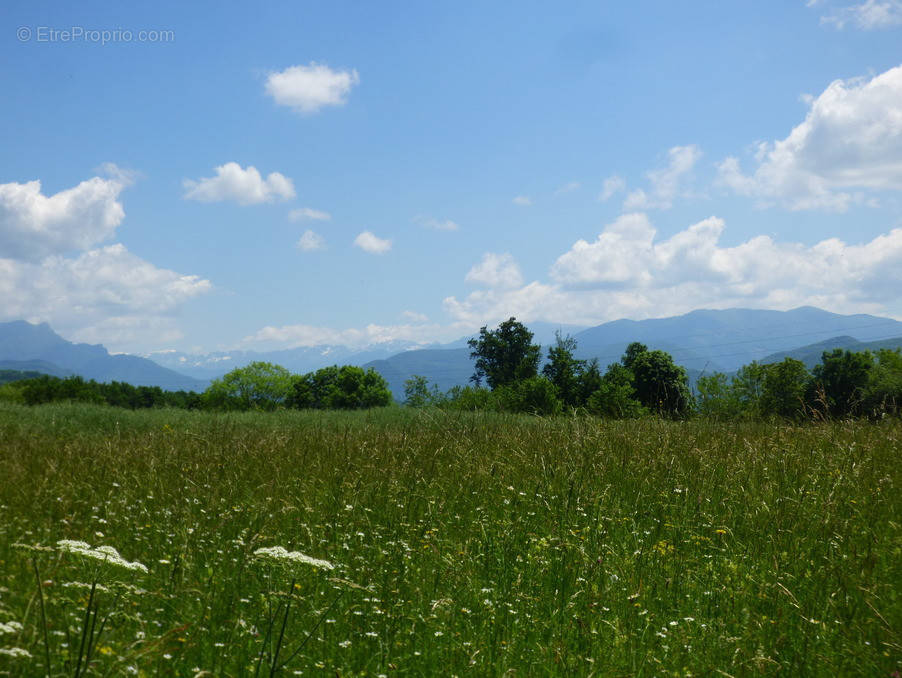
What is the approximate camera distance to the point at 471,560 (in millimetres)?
4988

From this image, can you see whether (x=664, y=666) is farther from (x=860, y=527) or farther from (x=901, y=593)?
(x=860, y=527)

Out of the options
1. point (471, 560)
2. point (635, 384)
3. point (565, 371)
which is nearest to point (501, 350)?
point (635, 384)

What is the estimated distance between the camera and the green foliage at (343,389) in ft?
222

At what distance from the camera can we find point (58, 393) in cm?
3531

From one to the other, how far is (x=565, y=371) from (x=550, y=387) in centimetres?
1010

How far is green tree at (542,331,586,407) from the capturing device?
4516cm

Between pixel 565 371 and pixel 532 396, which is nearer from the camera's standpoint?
pixel 532 396

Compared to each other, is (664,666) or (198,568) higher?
(198,568)

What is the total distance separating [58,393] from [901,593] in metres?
43.0

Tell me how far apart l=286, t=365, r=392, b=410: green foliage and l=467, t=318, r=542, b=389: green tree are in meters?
13.2

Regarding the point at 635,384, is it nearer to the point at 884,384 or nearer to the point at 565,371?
the point at 565,371

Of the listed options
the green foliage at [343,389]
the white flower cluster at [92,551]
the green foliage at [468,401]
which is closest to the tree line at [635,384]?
the green foliage at [468,401]

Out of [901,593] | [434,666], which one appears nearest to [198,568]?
[434,666]

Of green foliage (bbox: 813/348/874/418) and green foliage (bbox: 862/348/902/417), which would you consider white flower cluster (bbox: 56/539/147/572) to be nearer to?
green foliage (bbox: 862/348/902/417)
